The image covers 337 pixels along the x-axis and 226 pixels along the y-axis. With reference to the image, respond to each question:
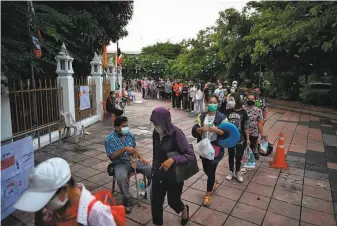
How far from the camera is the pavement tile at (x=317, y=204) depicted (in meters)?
4.03

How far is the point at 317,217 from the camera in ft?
12.4

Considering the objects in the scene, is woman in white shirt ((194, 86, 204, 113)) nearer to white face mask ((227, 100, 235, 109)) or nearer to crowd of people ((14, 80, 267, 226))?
crowd of people ((14, 80, 267, 226))

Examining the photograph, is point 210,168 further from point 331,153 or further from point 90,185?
point 331,153

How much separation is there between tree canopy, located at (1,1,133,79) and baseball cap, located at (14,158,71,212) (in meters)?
3.08

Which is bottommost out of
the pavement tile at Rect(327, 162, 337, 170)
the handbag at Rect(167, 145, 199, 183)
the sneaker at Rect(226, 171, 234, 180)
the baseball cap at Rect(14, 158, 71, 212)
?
the pavement tile at Rect(327, 162, 337, 170)

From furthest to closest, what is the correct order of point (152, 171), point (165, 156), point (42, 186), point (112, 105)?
point (112, 105)
point (152, 171)
point (165, 156)
point (42, 186)

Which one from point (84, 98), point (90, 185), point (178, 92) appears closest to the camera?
Answer: point (90, 185)

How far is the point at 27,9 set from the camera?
437 centimetres

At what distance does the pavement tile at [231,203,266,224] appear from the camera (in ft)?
12.0

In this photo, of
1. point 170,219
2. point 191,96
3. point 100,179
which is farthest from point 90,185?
point 191,96

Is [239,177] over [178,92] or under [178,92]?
under

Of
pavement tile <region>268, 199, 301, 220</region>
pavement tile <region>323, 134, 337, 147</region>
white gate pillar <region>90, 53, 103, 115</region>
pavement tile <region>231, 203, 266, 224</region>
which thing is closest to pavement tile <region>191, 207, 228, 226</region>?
pavement tile <region>231, 203, 266, 224</region>

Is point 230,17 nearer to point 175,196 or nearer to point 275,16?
point 275,16

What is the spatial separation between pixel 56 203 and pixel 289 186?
175 inches
